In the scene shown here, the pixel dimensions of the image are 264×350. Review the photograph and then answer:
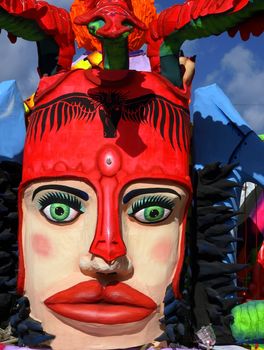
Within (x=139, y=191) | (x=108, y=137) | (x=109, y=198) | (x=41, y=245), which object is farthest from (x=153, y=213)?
(x=41, y=245)

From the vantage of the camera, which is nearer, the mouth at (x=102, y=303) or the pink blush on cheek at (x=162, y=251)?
the mouth at (x=102, y=303)

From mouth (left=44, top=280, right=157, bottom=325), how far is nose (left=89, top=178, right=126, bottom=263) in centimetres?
23

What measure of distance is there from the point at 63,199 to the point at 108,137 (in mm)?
466

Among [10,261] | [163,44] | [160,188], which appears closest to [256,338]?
[160,188]

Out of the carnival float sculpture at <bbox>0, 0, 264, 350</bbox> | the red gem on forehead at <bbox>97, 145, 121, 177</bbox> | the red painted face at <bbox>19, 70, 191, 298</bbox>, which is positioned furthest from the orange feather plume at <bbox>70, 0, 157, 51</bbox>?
the red gem on forehead at <bbox>97, 145, 121, 177</bbox>

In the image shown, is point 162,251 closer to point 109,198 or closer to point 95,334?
point 109,198

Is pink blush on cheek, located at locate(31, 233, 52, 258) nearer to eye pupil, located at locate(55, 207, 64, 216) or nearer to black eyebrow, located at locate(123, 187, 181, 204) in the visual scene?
eye pupil, located at locate(55, 207, 64, 216)

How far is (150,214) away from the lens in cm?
408

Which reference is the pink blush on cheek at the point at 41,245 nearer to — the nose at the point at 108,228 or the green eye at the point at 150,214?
the nose at the point at 108,228

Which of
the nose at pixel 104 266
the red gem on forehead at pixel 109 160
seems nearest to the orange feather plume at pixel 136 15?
the red gem on forehead at pixel 109 160

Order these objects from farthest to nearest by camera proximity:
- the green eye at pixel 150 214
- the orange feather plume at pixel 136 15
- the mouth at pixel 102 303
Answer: the orange feather plume at pixel 136 15 < the green eye at pixel 150 214 < the mouth at pixel 102 303

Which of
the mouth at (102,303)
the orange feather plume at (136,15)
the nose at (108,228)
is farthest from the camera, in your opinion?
the orange feather plume at (136,15)

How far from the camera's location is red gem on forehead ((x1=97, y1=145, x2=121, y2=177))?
157 inches

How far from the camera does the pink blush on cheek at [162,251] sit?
4.07 metres
